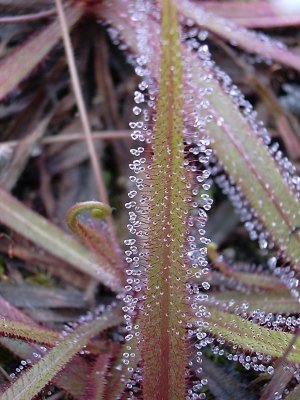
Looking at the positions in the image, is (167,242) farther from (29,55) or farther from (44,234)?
(29,55)

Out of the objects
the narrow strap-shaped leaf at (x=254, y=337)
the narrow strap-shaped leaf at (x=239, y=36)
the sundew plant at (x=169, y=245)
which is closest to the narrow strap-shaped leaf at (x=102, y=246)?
the sundew plant at (x=169, y=245)

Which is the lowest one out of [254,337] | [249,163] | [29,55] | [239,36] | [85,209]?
[254,337]

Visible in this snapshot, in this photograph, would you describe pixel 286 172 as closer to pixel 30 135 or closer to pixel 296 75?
pixel 296 75

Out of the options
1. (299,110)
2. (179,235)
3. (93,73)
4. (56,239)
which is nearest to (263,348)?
(179,235)

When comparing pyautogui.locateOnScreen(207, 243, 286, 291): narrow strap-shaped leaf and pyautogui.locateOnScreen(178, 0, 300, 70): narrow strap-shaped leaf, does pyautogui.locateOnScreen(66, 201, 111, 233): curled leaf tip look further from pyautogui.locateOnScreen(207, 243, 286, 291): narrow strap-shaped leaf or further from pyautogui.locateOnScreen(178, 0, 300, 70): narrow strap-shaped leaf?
pyautogui.locateOnScreen(178, 0, 300, 70): narrow strap-shaped leaf

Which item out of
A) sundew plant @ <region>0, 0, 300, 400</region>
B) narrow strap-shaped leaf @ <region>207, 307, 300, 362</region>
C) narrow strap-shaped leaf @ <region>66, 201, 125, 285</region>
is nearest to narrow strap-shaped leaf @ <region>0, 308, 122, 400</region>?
sundew plant @ <region>0, 0, 300, 400</region>

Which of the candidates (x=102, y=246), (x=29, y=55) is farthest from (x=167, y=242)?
(x=29, y=55)
